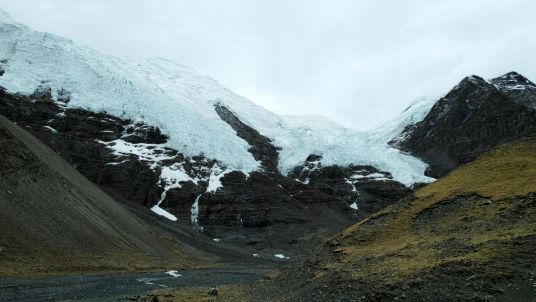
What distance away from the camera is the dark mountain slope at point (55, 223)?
7031 cm

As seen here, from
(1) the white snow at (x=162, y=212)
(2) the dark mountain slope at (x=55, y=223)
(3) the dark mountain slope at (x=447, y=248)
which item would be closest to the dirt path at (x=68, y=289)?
(2) the dark mountain slope at (x=55, y=223)

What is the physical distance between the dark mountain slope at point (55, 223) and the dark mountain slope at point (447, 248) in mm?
38877

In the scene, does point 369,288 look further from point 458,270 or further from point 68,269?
point 68,269

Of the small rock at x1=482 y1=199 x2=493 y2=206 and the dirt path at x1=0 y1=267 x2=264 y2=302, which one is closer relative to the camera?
the small rock at x1=482 y1=199 x2=493 y2=206

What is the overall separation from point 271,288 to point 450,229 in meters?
17.5

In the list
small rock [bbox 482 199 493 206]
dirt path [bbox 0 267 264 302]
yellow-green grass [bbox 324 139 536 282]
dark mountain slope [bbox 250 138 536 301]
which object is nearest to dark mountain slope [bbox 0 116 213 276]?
dirt path [bbox 0 267 264 302]

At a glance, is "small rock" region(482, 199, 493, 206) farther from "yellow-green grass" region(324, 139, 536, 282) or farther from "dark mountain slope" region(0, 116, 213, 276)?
"dark mountain slope" region(0, 116, 213, 276)

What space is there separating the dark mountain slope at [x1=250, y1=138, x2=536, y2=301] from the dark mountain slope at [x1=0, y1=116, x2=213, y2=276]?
3888 cm

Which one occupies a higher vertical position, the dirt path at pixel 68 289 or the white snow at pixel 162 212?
the white snow at pixel 162 212

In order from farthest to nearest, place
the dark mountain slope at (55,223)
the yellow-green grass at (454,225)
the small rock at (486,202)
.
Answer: the dark mountain slope at (55,223)
the small rock at (486,202)
the yellow-green grass at (454,225)

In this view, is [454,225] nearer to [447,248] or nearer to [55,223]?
[447,248]

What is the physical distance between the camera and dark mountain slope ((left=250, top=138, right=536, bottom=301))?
26.8 metres

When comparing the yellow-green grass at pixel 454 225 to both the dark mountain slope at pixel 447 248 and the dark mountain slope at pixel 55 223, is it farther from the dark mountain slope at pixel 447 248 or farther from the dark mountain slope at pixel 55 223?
the dark mountain slope at pixel 55 223

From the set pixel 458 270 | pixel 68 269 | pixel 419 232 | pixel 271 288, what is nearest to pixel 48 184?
pixel 68 269
